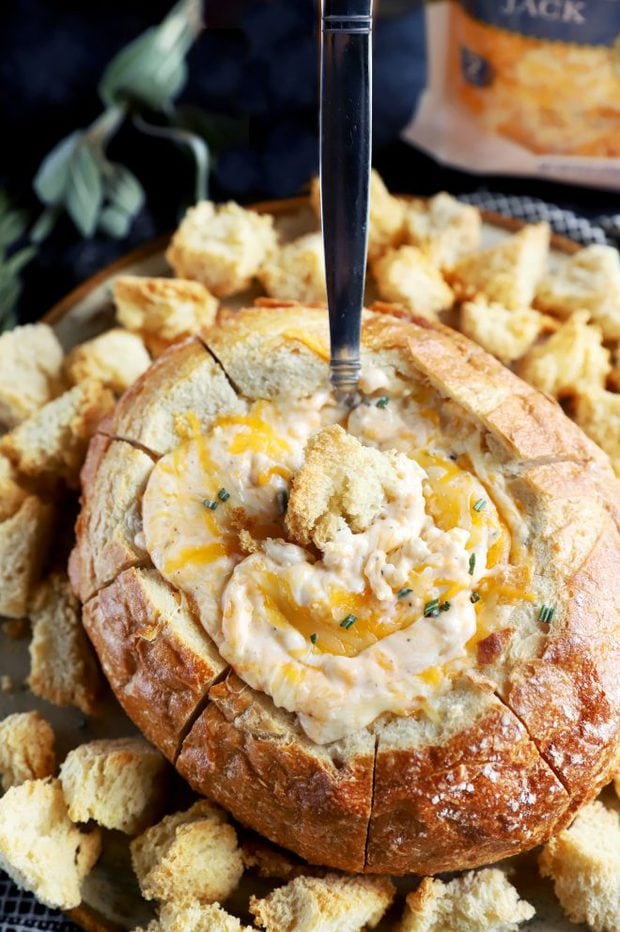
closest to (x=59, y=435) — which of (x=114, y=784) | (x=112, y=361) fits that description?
(x=112, y=361)

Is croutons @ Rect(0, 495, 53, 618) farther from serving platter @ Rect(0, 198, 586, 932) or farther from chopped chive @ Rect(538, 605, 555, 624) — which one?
chopped chive @ Rect(538, 605, 555, 624)

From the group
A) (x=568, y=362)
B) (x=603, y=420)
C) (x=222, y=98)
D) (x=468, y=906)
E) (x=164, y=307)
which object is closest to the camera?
(x=468, y=906)

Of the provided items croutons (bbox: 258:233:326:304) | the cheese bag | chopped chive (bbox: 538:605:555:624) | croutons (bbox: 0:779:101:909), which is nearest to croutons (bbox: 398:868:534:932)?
chopped chive (bbox: 538:605:555:624)

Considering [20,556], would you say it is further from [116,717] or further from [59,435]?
[116,717]

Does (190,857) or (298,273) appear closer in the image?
(190,857)

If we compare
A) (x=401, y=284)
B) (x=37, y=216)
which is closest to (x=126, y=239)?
(x=37, y=216)

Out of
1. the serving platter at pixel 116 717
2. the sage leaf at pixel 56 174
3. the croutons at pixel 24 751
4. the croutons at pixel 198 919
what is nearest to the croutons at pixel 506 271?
the serving platter at pixel 116 717
